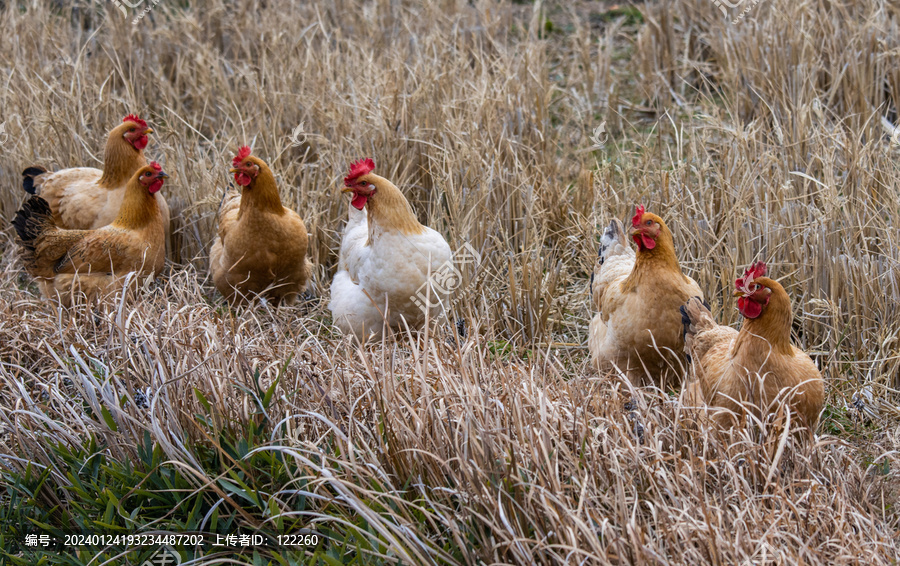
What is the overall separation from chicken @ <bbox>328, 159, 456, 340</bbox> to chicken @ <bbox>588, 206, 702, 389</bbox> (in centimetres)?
79

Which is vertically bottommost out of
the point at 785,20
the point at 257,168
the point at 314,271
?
the point at 314,271

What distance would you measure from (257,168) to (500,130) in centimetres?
175

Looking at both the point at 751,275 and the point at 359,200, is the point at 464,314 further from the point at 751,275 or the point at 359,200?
the point at 751,275

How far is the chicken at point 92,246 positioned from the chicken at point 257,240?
40 cm

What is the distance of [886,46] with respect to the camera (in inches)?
205

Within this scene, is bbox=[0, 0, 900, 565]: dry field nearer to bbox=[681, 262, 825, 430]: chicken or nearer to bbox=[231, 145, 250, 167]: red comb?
bbox=[681, 262, 825, 430]: chicken

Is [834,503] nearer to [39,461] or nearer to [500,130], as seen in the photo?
[39,461]

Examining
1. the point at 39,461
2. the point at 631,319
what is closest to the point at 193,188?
the point at 39,461

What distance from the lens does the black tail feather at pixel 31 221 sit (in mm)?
3920

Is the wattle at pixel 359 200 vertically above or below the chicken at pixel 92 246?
above

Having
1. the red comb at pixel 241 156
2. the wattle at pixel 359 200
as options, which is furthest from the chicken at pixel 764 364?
the red comb at pixel 241 156

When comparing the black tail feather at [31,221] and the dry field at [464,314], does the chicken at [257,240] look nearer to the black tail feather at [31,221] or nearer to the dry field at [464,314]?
the dry field at [464,314]

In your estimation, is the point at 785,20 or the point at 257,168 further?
the point at 785,20

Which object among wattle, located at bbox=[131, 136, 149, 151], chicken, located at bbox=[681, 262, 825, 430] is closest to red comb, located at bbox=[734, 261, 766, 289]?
chicken, located at bbox=[681, 262, 825, 430]
